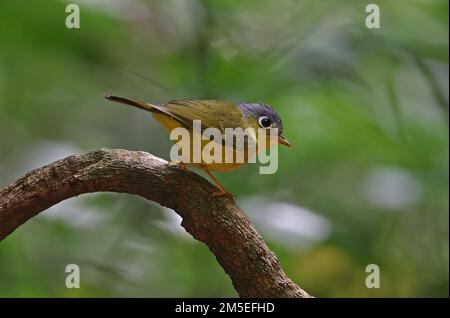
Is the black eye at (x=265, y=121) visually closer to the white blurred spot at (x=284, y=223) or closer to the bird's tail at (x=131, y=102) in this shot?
the bird's tail at (x=131, y=102)

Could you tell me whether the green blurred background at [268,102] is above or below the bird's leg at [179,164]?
above

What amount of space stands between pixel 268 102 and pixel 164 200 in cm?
99

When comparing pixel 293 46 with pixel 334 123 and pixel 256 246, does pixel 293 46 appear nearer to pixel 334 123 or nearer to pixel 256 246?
pixel 334 123

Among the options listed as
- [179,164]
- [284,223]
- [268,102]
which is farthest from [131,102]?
[284,223]

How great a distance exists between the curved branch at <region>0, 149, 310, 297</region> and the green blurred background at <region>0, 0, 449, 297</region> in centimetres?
87

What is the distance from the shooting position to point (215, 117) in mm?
2145

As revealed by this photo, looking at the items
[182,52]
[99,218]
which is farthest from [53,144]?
[182,52]

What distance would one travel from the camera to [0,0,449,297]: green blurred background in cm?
281

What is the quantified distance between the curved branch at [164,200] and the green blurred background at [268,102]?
2.86ft

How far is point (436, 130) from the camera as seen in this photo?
311cm

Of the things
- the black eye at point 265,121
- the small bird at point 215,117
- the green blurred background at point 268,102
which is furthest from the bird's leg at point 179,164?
the green blurred background at point 268,102

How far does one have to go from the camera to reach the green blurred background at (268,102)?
2.81m

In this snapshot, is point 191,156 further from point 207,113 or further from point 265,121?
point 265,121

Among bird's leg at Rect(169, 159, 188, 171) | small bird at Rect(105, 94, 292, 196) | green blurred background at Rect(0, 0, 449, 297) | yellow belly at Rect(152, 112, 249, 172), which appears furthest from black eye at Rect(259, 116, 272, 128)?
green blurred background at Rect(0, 0, 449, 297)
